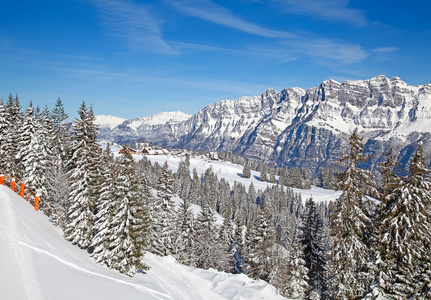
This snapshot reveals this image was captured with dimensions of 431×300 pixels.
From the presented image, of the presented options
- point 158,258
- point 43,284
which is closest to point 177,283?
point 158,258

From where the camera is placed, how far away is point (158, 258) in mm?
32781

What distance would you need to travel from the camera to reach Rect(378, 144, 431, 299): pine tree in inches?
776

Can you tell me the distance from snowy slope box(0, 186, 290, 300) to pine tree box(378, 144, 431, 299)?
28.8ft

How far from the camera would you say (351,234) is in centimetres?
2202

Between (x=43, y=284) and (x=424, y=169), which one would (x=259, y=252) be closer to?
(x=424, y=169)

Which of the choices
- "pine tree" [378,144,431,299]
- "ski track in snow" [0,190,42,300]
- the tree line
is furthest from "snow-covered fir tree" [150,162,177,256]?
"pine tree" [378,144,431,299]

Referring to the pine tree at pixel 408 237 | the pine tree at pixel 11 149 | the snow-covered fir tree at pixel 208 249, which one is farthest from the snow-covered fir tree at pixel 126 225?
the pine tree at pixel 11 149

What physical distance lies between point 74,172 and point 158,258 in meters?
13.8

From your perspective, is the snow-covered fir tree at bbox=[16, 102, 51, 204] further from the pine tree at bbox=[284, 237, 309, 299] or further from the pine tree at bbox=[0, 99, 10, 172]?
the pine tree at bbox=[284, 237, 309, 299]

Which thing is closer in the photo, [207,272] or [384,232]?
[384,232]

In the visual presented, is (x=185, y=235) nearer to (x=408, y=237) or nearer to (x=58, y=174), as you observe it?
(x=58, y=174)

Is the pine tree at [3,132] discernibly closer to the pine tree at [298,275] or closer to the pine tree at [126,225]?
the pine tree at [126,225]

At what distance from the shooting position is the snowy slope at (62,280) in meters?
10.8

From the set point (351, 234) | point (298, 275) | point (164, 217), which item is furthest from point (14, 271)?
point (164, 217)
